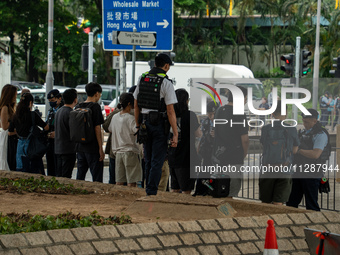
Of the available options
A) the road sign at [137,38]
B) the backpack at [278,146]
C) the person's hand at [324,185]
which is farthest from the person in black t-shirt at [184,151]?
the road sign at [137,38]

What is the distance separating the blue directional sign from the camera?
15.6 m

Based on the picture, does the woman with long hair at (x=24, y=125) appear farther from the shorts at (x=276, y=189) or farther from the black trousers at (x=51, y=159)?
the shorts at (x=276, y=189)

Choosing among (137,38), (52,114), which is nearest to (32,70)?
(137,38)

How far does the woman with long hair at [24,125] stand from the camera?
10695 millimetres

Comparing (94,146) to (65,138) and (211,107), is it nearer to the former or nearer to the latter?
(65,138)

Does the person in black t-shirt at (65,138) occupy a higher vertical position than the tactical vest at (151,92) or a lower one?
lower

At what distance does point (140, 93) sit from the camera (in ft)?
26.0

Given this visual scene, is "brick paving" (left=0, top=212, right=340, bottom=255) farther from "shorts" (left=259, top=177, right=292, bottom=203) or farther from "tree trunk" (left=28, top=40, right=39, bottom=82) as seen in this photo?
"tree trunk" (left=28, top=40, right=39, bottom=82)

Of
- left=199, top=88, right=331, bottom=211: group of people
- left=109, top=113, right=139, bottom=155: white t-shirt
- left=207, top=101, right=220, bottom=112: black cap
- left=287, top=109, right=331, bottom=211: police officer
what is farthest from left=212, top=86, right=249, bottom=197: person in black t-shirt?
left=207, top=101, right=220, bottom=112: black cap

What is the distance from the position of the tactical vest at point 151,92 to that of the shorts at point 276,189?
194 cm

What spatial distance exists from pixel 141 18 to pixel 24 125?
5.86 meters

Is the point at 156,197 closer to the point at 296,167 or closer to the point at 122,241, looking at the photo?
the point at 122,241

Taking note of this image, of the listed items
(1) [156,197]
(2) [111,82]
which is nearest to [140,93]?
(1) [156,197]

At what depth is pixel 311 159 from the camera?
9234 mm
